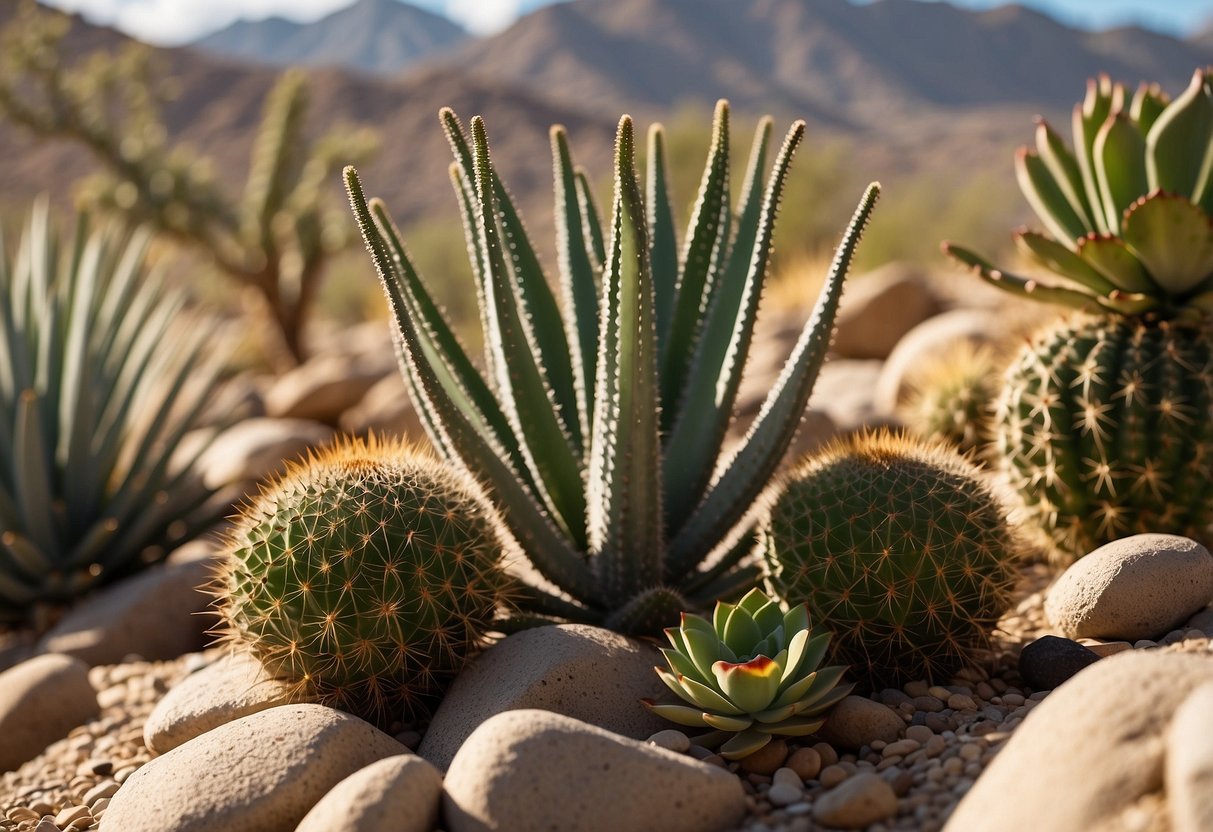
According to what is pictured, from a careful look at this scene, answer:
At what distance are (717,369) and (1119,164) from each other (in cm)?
149

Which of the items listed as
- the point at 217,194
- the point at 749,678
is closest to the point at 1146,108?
the point at 749,678

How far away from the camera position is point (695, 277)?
377 cm

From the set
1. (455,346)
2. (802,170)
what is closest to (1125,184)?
(455,346)

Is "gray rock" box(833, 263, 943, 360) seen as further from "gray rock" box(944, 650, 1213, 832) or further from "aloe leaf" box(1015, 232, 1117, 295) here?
"gray rock" box(944, 650, 1213, 832)

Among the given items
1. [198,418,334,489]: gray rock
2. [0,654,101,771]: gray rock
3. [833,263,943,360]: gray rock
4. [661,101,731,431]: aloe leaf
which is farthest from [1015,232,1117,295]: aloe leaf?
[833,263,943,360]: gray rock

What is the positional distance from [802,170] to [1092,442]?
56.4 feet

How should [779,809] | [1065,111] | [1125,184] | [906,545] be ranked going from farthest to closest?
1. [1065,111]
2. [1125,184]
3. [906,545]
4. [779,809]

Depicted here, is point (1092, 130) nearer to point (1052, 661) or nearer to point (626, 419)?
point (1052, 661)

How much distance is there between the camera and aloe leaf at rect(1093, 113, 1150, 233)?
12.3ft

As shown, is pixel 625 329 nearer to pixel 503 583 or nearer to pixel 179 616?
pixel 503 583

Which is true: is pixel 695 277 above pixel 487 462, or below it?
above

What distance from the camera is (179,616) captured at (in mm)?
4766

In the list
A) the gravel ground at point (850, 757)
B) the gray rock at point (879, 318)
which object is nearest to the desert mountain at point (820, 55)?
the gray rock at point (879, 318)

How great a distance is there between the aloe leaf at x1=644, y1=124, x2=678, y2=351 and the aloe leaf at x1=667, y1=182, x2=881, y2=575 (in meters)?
0.61
